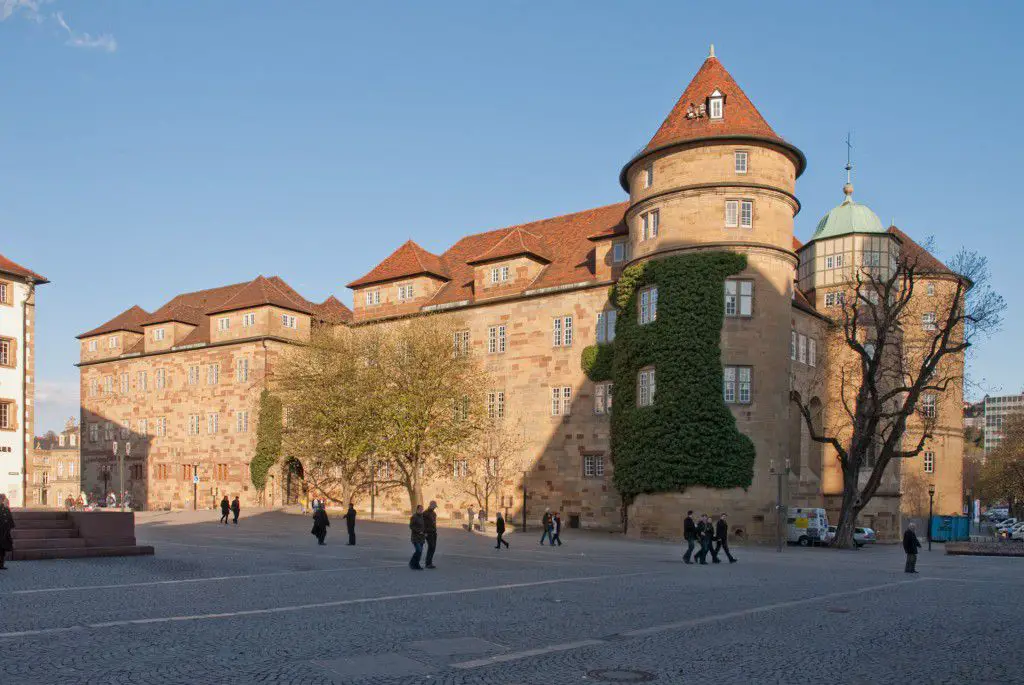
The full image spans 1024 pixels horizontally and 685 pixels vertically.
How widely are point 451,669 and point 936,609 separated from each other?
10.8 metres

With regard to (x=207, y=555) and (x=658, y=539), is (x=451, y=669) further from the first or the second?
(x=658, y=539)

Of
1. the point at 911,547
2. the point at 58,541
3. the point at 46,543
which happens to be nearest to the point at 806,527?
the point at 911,547

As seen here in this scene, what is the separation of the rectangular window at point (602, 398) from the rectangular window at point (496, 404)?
6.20m

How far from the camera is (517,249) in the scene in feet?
171

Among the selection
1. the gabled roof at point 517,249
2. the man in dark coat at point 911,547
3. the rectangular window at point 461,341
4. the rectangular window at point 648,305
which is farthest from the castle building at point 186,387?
the man in dark coat at point 911,547

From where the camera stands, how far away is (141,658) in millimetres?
10664

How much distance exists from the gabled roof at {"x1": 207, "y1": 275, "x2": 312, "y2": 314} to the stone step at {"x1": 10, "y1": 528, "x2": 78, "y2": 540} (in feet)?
127

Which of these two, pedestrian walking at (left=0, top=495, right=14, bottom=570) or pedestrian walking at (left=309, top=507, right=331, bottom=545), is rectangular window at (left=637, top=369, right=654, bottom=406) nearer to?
pedestrian walking at (left=309, top=507, right=331, bottom=545)

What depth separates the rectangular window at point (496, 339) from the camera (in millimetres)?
52281

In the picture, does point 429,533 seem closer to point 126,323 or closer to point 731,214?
point 731,214

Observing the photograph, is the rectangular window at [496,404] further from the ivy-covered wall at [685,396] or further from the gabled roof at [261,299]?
the gabled roof at [261,299]

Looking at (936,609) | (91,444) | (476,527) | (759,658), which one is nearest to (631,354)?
(476,527)

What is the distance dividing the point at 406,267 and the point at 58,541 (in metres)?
36.2

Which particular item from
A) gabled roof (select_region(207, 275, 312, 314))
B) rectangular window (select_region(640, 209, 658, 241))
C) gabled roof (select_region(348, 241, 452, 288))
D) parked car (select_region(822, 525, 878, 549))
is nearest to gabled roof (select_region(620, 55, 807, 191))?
rectangular window (select_region(640, 209, 658, 241))
